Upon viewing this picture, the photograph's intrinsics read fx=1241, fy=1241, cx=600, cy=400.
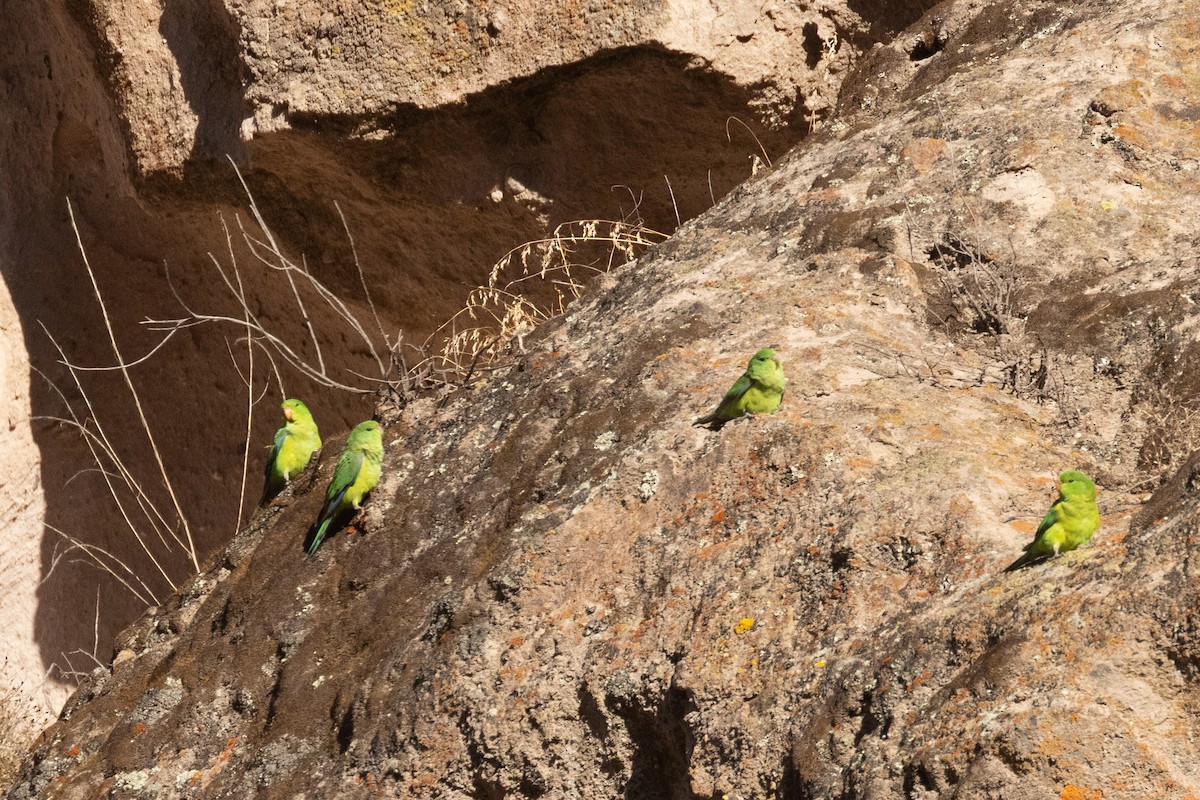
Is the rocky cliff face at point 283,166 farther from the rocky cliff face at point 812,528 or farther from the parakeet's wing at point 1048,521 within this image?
the parakeet's wing at point 1048,521

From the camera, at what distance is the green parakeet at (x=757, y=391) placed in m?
3.31

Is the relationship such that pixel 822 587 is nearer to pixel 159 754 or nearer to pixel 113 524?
pixel 159 754

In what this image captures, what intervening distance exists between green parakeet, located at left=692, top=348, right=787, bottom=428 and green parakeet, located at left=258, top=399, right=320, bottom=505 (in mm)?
1980

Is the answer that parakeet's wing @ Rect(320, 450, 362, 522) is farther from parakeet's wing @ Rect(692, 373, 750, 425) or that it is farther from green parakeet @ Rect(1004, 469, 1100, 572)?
green parakeet @ Rect(1004, 469, 1100, 572)

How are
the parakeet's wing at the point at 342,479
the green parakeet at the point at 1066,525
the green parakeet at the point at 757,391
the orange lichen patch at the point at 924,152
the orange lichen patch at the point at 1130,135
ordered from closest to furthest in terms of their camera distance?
1. the green parakeet at the point at 1066,525
2. the green parakeet at the point at 757,391
3. the parakeet's wing at the point at 342,479
4. the orange lichen patch at the point at 1130,135
5. the orange lichen patch at the point at 924,152

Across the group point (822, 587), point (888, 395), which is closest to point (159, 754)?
point (822, 587)

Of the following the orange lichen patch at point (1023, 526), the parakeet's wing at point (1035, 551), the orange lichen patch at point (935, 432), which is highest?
the parakeet's wing at point (1035, 551)

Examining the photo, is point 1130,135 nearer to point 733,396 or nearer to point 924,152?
point 924,152

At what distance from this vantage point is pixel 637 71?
5.36m

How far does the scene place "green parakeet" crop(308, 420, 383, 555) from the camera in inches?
156

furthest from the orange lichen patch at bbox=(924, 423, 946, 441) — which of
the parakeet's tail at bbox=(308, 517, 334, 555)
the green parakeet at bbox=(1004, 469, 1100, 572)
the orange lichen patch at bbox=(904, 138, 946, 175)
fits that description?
the parakeet's tail at bbox=(308, 517, 334, 555)

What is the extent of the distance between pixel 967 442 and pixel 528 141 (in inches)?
127

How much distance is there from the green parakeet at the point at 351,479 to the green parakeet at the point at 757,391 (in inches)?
49.1

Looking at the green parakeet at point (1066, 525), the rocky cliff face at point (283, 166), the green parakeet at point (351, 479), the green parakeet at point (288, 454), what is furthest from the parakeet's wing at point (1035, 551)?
the rocky cliff face at point (283, 166)
